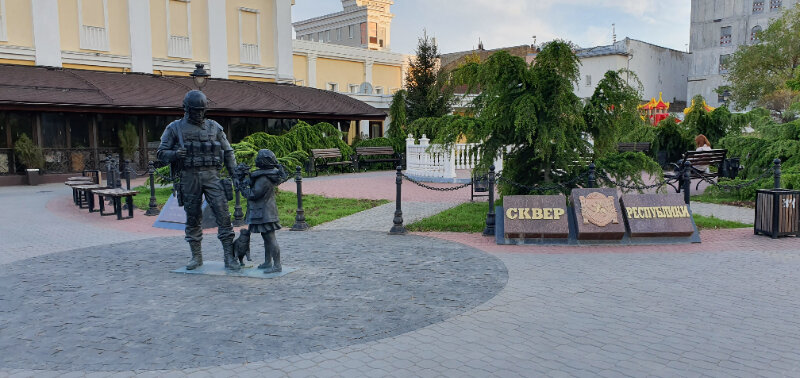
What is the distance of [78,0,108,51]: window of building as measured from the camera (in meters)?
23.7

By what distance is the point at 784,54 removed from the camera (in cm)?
4203

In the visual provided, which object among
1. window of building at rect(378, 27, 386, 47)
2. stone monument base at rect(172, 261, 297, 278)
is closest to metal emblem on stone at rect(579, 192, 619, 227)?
stone monument base at rect(172, 261, 297, 278)

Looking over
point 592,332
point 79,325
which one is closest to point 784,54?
point 592,332

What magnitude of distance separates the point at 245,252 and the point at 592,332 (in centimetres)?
449

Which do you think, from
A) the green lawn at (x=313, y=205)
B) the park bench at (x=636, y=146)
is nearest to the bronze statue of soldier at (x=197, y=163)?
the green lawn at (x=313, y=205)

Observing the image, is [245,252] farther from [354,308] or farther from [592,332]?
[592,332]

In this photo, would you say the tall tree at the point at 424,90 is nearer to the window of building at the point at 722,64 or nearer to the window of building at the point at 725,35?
the window of building at the point at 722,64

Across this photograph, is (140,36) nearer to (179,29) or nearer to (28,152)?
(179,29)

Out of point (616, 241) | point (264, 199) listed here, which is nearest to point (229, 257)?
point (264, 199)

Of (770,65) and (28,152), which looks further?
(770,65)

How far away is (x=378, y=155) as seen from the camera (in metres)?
26.8

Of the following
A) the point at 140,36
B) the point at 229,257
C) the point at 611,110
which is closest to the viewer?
the point at 229,257

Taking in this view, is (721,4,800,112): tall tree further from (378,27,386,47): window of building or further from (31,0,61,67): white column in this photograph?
(31,0,61,67): white column

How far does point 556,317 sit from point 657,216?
4.60 meters
